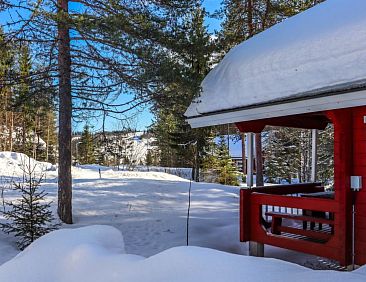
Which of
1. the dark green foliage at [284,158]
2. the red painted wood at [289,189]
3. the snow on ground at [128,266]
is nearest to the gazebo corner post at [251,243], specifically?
the red painted wood at [289,189]

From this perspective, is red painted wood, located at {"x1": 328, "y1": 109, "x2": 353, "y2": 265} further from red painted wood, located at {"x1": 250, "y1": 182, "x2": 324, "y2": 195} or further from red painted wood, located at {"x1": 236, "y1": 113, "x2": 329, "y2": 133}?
red painted wood, located at {"x1": 250, "y1": 182, "x2": 324, "y2": 195}

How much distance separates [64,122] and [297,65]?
17.4ft

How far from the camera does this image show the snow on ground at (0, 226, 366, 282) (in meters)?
2.08

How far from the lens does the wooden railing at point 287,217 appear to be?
514 centimetres

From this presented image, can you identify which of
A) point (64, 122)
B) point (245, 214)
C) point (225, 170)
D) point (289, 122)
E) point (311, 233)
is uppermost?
point (64, 122)

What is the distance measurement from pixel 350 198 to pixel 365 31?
218 cm

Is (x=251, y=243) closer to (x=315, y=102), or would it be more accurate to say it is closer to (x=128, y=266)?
(x=315, y=102)

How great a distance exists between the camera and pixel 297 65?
17.7ft

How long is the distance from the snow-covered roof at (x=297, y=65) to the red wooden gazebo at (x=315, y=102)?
0.05ft

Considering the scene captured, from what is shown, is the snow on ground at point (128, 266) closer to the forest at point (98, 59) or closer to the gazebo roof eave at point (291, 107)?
the gazebo roof eave at point (291, 107)

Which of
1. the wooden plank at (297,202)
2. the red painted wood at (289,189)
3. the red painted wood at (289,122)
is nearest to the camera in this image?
the wooden plank at (297,202)

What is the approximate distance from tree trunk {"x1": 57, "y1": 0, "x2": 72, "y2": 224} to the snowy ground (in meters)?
0.54

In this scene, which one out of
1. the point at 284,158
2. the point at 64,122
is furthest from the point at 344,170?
the point at 284,158

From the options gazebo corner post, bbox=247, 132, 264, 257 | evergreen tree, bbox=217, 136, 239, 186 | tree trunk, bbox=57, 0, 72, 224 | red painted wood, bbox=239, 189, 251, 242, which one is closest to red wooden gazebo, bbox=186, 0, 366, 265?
red painted wood, bbox=239, 189, 251, 242
